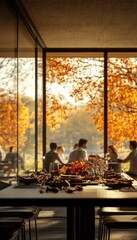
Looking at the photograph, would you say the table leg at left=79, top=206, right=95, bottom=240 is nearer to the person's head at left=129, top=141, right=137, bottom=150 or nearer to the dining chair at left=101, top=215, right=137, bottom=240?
the dining chair at left=101, top=215, right=137, bottom=240

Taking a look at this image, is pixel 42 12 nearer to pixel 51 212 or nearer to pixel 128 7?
pixel 128 7

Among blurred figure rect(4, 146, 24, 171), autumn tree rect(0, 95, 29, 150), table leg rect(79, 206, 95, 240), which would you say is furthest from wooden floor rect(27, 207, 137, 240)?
table leg rect(79, 206, 95, 240)

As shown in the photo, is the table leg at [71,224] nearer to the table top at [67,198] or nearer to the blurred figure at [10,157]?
the table top at [67,198]

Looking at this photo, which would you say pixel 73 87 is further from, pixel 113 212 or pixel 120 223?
pixel 120 223

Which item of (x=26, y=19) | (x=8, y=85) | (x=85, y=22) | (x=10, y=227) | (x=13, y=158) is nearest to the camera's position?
(x=10, y=227)

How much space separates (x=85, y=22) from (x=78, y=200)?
519cm

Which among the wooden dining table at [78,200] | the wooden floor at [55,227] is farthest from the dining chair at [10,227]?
the wooden floor at [55,227]

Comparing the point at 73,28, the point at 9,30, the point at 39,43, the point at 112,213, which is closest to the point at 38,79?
the point at 39,43

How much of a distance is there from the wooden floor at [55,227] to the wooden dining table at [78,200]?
209 centimetres

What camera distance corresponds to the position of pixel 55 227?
7.34m

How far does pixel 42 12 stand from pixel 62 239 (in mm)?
3327

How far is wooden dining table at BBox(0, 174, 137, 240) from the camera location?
3629 millimetres

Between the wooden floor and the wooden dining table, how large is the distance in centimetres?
209

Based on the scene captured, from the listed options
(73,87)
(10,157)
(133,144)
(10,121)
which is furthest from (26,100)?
(73,87)
